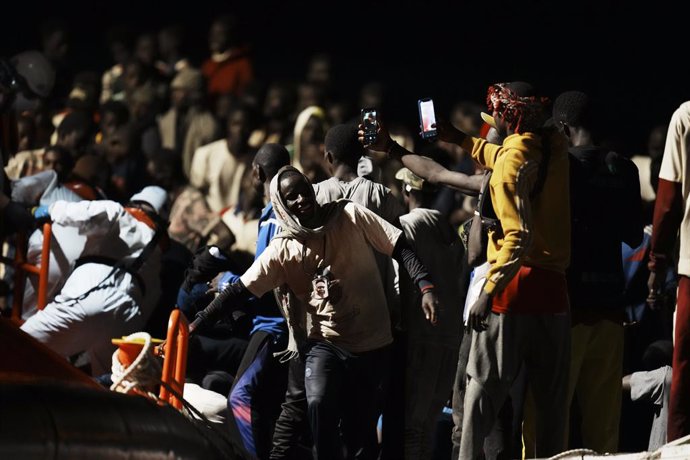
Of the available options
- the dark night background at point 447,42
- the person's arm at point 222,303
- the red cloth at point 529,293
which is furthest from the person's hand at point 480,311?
the dark night background at point 447,42

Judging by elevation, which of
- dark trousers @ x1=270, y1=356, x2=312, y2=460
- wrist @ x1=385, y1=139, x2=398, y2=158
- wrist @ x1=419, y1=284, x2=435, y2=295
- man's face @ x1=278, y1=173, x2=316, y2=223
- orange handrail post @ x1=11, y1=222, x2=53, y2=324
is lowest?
dark trousers @ x1=270, y1=356, x2=312, y2=460

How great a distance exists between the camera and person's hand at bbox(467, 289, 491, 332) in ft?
26.0

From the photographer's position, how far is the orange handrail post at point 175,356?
319 inches

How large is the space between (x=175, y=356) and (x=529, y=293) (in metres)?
1.70

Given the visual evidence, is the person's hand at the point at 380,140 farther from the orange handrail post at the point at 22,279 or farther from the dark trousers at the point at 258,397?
the orange handrail post at the point at 22,279

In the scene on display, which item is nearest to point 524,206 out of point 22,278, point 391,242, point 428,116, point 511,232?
point 511,232

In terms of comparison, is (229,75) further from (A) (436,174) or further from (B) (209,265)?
(A) (436,174)

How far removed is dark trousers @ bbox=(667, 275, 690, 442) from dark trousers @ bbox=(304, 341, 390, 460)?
4.79 ft

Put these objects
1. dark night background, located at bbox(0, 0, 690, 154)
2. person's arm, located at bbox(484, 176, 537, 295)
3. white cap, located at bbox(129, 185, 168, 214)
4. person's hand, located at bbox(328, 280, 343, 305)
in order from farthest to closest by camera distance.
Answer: dark night background, located at bbox(0, 0, 690, 154) < white cap, located at bbox(129, 185, 168, 214) < person's hand, located at bbox(328, 280, 343, 305) < person's arm, located at bbox(484, 176, 537, 295)

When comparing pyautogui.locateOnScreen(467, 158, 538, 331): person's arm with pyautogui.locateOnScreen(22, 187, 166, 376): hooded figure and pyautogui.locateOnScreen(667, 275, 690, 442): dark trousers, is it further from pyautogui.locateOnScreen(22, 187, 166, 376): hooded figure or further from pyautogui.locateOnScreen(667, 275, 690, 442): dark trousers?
pyautogui.locateOnScreen(22, 187, 166, 376): hooded figure

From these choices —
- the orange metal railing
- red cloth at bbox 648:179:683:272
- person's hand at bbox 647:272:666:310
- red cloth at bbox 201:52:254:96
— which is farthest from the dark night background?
red cloth at bbox 648:179:683:272

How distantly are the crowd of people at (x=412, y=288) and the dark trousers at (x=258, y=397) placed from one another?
11 millimetres

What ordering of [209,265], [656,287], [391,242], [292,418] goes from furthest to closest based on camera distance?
[209,265] → [292,418] → [391,242] → [656,287]

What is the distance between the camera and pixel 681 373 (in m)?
8.15
